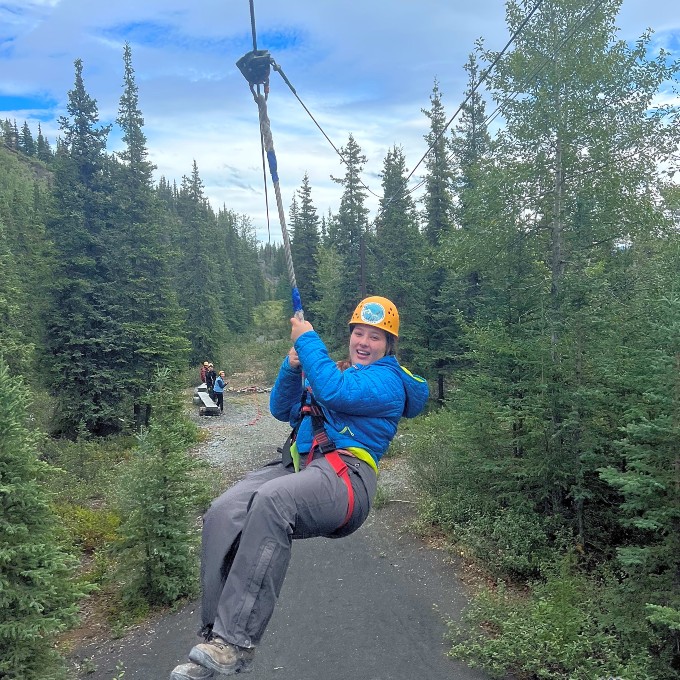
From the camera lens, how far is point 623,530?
9383mm

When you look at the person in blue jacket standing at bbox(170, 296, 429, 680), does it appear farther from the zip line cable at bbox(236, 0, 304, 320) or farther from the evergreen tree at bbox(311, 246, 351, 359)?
the evergreen tree at bbox(311, 246, 351, 359)

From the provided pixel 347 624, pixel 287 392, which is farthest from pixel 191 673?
pixel 347 624

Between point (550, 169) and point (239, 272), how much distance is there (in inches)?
2455

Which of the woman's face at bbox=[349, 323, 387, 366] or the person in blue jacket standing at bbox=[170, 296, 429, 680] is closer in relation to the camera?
the person in blue jacket standing at bbox=[170, 296, 429, 680]

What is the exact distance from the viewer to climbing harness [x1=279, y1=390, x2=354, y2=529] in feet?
11.2

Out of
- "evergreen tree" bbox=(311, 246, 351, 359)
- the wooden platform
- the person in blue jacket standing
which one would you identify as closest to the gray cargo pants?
the person in blue jacket standing

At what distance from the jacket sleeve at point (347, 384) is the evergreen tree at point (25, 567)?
12.7ft

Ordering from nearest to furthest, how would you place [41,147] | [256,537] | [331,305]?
[256,537]
[331,305]
[41,147]

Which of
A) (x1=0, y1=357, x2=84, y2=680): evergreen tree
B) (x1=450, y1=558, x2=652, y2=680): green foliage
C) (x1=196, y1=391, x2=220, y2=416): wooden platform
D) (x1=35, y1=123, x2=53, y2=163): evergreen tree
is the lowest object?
(x1=450, y1=558, x2=652, y2=680): green foliage

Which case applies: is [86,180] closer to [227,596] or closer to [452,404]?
[452,404]

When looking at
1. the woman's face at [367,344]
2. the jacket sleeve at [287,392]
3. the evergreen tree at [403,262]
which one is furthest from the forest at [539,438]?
the evergreen tree at [403,262]

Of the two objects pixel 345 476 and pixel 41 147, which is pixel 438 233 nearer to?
pixel 345 476

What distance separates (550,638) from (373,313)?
17.8 feet

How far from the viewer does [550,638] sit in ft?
22.5
